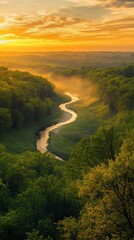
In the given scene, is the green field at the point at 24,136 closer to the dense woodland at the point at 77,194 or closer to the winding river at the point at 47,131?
the winding river at the point at 47,131

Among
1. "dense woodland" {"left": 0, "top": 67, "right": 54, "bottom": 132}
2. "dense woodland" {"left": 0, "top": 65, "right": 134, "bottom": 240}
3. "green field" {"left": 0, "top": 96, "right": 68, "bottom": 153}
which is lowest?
"dense woodland" {"left": 0, "top": 65, "right": 134, "bottom": 240}

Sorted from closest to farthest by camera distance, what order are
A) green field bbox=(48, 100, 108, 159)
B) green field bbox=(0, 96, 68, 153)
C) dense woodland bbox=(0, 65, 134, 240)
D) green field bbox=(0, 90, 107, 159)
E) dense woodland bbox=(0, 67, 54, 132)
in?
dense woodland bbox=(0, 65, 134, 240) → green field bbox=(0, 96, 68, 153) → green field bbox=(0, 90, 107, 159) → green field bbox=(48, 100, 108, 159) → dense woodland bbox=(0, 67, 54, 132)

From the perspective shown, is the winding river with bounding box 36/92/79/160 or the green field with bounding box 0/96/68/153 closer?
the green field with bounding box 0/96/68/153

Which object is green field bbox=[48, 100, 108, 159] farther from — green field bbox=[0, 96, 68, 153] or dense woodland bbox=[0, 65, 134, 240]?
dense woodland bbox=[0, 65, 134, 240]

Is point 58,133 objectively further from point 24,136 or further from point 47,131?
point 24,136

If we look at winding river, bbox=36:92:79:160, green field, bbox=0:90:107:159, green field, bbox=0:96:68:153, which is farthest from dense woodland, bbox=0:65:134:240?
winding river, bbox=36:92:79:160

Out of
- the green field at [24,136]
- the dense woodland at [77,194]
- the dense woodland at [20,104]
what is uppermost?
the dense woodland at [20,104]

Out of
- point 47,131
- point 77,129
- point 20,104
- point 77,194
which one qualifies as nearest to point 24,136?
point 47,131

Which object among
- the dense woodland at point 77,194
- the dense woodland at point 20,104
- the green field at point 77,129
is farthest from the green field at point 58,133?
the dense woodland at point 77,194

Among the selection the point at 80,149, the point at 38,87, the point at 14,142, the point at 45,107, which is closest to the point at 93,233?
the point at 80,149

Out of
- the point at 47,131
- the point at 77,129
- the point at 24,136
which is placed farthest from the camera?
the point at 77,129

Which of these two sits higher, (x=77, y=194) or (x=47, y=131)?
(x=47, y=131)

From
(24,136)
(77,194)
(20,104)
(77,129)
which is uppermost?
(20,104)

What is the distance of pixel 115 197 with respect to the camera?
28078mm
